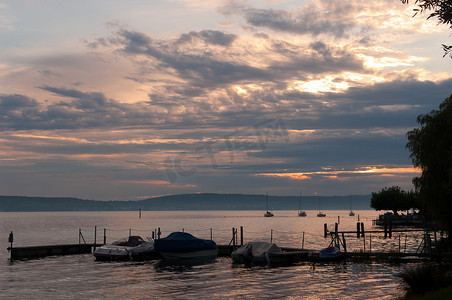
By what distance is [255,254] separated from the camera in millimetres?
49781

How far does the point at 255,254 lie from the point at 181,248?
8.48 metres

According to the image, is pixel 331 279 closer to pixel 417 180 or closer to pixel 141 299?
pixel 141 299

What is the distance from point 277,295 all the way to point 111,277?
16105 millimetres

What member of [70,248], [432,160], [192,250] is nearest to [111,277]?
[192,250]

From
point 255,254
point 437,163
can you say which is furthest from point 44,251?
point 437,163

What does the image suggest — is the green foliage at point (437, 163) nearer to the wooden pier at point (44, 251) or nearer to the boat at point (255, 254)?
the boat at point (255, 254)

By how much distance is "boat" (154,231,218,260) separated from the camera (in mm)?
53031

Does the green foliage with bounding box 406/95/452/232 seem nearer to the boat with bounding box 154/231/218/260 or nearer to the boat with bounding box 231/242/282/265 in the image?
the boat with bounding box 231/242/282/265

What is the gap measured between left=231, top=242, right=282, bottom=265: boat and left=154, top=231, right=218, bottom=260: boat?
5096 millimetres

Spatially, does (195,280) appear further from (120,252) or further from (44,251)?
(44,251)

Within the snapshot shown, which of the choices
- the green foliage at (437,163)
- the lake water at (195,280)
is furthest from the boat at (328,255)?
the green foliage at (437,163)

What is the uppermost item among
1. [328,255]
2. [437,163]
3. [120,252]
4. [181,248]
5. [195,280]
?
[437,163]

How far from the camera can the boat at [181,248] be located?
174 ft

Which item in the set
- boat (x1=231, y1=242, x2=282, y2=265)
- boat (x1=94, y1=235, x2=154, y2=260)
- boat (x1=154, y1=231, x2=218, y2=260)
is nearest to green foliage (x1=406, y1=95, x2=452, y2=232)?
boat (x1=231, y1=242, x2=282, y2=265)
